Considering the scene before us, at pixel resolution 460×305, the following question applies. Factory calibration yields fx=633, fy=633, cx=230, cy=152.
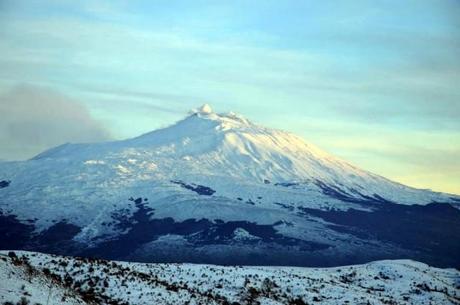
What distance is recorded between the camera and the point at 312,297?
174 feet

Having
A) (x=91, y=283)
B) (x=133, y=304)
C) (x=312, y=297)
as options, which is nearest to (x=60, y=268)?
(x=91, y=283)

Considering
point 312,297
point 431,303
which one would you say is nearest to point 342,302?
point 312,297

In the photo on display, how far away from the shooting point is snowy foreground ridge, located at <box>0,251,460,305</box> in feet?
122

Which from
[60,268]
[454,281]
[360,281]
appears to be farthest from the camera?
[454,281]

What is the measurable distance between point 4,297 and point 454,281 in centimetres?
6326

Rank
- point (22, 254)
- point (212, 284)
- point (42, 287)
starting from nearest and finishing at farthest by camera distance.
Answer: point (42, 287) < point (22, 254) < point (212, 284)

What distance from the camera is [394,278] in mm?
72125

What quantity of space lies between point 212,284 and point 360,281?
24.0 meters

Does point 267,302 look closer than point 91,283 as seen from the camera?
No

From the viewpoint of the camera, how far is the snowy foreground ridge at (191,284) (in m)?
37.2

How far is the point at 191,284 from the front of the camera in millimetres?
51094

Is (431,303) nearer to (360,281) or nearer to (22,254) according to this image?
(360,281)

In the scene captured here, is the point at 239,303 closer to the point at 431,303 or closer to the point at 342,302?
the point at 342,302

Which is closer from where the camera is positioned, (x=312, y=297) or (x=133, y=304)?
(x=133, y=304)
